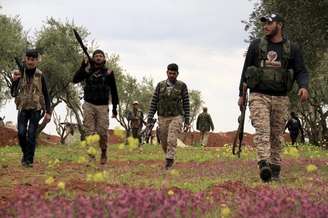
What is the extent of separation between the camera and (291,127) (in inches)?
1660

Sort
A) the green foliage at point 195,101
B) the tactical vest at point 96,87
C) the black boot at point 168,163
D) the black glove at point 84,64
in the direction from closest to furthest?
the black glove at point 84,64, the black boot at point 168,163, the tactical vest at point 96,87, the green foliage at point 195,101

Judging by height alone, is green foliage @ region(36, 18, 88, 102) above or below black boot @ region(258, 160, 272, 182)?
above

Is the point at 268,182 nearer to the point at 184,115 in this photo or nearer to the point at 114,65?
the point at 184,115

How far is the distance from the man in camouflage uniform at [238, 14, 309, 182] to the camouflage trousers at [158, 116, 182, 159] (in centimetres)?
353

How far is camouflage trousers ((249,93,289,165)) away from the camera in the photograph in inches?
438

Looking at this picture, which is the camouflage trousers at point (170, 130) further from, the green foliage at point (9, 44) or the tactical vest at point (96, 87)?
the green foliage at point (9, 44)

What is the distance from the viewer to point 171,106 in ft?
48.0

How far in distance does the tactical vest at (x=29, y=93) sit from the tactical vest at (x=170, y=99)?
8.97ft

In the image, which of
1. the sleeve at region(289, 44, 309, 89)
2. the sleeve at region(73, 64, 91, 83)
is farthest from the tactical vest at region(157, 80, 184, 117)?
the sleeve at region(289, 44, 309, 89)

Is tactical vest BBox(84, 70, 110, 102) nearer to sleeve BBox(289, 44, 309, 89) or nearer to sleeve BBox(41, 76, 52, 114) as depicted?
sleeve BBox(41, 76, 52, 114)

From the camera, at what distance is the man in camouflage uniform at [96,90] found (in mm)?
15086

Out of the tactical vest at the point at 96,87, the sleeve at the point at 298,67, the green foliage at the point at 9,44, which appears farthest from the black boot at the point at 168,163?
the green foliage at the point at 9,44

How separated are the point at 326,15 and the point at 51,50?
1586 inches

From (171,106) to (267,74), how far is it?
390 cm
